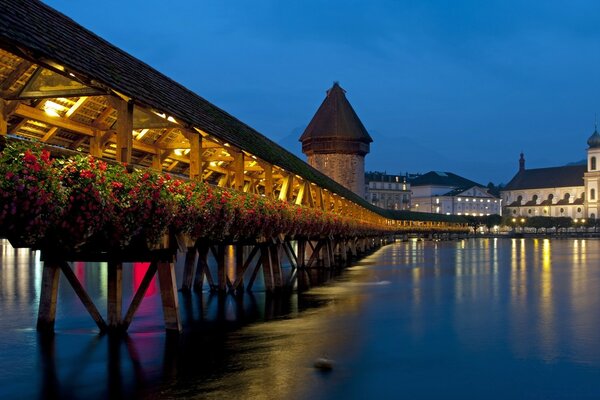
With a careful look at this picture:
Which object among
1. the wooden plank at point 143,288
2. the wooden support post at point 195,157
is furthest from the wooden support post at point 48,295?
the wooden support post at point 195,157

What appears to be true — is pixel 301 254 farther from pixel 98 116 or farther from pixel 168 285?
pixel 168 285

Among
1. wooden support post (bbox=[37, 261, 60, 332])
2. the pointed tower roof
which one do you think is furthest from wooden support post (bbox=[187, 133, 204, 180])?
the pointed tower roof

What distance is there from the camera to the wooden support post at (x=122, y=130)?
41.1ft

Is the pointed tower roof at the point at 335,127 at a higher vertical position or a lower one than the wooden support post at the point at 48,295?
higher

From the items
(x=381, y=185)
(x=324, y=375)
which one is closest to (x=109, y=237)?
(x=324, y=375)

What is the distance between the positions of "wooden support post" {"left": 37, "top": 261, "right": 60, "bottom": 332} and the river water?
40cm

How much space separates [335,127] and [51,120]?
2421 inches

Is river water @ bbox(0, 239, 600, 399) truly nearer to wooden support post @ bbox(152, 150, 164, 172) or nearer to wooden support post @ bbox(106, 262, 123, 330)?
wooden support post @ bbox(106, 262, 123, 330)

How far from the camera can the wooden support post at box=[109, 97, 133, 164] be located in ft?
41.1

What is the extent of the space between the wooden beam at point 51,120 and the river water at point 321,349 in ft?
14.8

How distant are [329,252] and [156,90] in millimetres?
26461

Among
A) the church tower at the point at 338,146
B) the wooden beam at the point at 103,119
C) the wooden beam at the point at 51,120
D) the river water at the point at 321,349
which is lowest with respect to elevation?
the river water at the point at 321,349

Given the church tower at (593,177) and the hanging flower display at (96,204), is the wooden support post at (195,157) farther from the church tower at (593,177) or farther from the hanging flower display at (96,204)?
the church tower at (593,177)

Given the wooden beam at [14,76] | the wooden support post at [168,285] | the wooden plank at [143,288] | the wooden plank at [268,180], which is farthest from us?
the wooden plank at [268,180]
